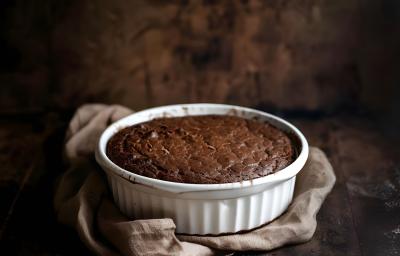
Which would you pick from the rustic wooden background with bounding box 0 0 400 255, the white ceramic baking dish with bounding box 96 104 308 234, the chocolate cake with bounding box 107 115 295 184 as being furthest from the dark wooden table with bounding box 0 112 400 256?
the chocolate cake with bounding box 107 115 295 184

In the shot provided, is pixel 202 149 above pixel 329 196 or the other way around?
above

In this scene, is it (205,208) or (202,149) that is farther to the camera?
(202,149)

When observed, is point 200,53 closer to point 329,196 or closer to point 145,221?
point 329,196

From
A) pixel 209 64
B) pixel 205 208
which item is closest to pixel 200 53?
pixel 209 64

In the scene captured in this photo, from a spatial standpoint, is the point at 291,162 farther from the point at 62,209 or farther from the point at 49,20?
the point at 49,20

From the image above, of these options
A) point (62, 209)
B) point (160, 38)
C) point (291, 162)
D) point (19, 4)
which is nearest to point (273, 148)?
point (291, 162)

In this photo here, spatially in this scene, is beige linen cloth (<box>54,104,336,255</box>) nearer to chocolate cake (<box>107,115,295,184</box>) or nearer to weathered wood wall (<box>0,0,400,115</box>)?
chocolate cake (<box>107,115,295,184</box>)
